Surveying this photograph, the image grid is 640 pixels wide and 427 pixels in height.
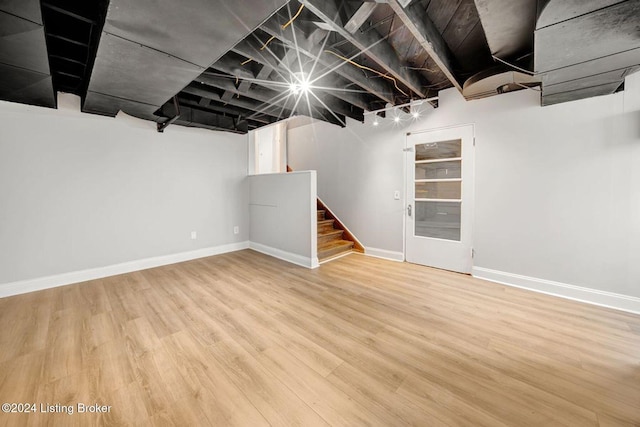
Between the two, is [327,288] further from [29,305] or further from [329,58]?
[29,305]

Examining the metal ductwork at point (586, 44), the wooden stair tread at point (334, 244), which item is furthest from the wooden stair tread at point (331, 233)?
the metal ductwork at point (586, 44)

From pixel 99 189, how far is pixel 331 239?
3.80 meters

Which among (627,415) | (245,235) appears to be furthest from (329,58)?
(245,235)

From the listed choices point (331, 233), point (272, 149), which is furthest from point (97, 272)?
point (272, 149)

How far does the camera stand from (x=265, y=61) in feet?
7.52

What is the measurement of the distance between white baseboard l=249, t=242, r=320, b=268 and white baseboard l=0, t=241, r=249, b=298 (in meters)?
0.66

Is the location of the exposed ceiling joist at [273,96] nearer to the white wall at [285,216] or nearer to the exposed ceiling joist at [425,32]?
the white wall at [285,216]

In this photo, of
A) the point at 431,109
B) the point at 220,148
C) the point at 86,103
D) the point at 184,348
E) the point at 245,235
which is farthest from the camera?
the point at 245,235

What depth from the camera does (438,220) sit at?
3.76 m

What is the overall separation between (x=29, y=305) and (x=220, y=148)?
11.1ft

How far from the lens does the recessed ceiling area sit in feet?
4.92

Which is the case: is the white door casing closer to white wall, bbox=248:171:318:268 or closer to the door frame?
the door frame

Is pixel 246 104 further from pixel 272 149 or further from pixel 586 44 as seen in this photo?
pixel 586 44

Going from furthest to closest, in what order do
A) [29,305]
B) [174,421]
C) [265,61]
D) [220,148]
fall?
[220,148] < [29,305] < [265,61] < [174,421]
